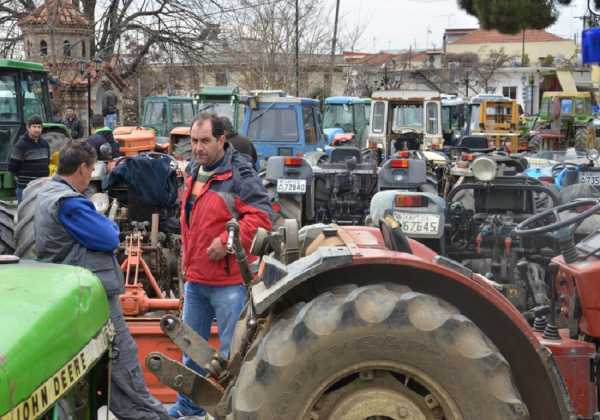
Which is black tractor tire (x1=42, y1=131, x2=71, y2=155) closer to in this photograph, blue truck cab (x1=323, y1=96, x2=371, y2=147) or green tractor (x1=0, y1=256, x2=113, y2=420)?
green tractor (x1=0, y1=256, x2=113, y2=420)

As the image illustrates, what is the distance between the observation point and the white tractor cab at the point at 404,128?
1962 cm

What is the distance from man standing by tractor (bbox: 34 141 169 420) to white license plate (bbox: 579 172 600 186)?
255 inches

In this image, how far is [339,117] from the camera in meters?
27.4

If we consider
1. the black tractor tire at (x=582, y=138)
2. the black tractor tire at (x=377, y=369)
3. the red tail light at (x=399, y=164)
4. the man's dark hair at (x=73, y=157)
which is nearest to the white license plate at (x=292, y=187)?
the red tail light at (x=399, y=164)

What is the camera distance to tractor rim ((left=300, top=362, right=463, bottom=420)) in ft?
10.9

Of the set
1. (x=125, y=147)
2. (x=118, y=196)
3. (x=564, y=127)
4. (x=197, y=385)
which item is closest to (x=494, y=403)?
(x=197, y=385)

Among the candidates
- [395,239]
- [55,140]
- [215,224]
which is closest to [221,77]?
[55,140]

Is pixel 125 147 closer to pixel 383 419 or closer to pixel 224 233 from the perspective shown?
pixel 224 233

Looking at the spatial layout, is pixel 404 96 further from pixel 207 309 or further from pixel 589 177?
pixel 207 309

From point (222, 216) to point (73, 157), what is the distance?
0.90 m

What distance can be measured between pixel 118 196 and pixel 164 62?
2284cm

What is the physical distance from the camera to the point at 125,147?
54.7ft

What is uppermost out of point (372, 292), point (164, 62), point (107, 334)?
point (164, 62)

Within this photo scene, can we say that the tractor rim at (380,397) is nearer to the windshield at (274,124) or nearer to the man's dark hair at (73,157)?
the man's dark hair at (73,157)
